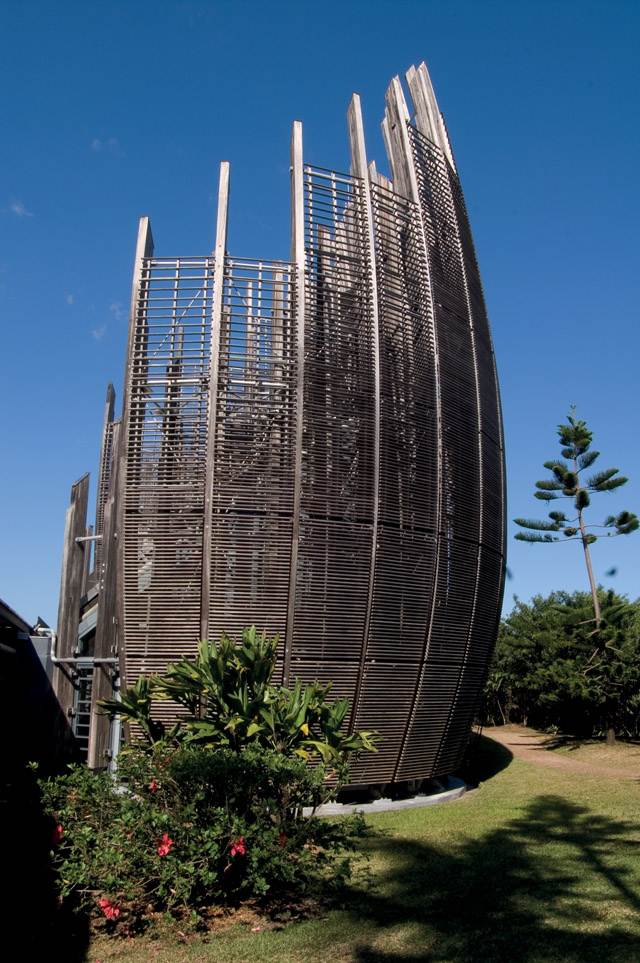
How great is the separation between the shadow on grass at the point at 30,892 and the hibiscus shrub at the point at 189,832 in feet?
0.85

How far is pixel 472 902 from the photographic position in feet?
21.6

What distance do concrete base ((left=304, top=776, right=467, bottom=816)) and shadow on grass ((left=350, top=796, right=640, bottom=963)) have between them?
1.37 metres

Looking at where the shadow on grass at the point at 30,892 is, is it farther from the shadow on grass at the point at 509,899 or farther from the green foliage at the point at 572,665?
the green foliage at the point at 572,665

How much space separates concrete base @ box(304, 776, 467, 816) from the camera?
34.2ft

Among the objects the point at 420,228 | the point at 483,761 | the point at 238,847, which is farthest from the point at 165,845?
the point at 483,761

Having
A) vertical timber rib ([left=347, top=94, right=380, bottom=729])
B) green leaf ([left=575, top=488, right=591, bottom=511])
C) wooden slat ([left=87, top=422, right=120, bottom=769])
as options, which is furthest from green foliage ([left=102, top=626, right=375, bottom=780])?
green leaf ([left=575, top=488, right=591, bottom=511])

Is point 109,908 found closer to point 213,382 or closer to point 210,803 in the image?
point 210,803

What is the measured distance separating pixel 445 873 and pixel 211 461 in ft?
17.2

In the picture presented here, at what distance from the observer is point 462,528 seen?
37.4 feet

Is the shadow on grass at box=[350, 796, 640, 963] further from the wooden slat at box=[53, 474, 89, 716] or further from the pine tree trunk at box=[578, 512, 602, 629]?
the pine tree trunk at box=[578, 512, 602, 629]

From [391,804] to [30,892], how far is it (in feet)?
17.5

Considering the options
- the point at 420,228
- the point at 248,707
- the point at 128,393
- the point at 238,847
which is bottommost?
the point at 238,847

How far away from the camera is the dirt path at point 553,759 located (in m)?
15.5

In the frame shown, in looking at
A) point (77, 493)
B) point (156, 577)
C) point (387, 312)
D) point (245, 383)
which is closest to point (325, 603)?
point (156, 577)
